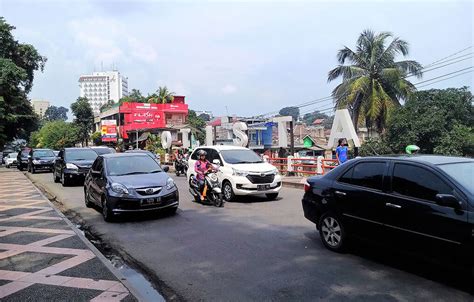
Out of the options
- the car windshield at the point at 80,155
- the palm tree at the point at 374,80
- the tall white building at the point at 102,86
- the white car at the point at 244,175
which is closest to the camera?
the white car at the point at 244,175

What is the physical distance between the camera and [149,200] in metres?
8.74

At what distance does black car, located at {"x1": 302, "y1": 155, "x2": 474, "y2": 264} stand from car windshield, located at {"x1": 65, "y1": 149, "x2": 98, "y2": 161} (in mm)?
14016

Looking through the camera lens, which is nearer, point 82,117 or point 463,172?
point 463,172

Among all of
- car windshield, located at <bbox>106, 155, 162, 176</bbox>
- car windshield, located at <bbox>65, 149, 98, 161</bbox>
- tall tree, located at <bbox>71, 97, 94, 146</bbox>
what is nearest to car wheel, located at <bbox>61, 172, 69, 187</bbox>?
car windshield, located at <bbox>65, 149, 98, 161</bbox>

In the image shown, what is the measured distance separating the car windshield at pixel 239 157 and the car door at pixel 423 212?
7.16 metres

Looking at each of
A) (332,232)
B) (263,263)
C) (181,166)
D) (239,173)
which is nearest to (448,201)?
(332,232)

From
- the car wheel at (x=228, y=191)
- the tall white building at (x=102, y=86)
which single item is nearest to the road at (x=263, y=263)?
the car wheel at (x=228, y=191)

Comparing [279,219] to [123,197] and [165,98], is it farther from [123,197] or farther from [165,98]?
[165,98]

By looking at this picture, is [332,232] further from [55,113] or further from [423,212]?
[55,113]

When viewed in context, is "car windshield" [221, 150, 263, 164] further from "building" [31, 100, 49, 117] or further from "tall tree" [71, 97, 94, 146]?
"building" [31, 100, 49, 117]

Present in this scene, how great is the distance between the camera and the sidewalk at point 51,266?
464cm

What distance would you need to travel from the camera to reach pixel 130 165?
10.0 metres

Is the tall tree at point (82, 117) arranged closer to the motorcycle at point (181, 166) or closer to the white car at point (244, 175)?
the motorcycle at point (181, 166)

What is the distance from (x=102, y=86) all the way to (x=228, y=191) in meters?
127
